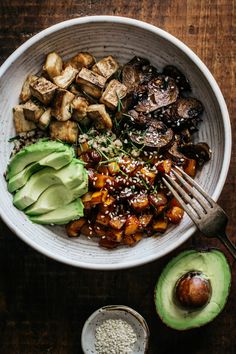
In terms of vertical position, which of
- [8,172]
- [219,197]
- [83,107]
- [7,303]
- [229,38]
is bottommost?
[7,303]

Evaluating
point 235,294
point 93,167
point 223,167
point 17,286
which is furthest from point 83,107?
point 235,294

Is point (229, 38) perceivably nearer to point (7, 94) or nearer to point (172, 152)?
point (172, 152)

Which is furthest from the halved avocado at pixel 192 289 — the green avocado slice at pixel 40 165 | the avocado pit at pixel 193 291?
the green avocado slice at pixel 40 165

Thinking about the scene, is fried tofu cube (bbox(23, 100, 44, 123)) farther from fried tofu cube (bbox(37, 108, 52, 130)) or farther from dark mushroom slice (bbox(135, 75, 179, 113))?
dark mushroom slice (bbox(135, 75, 179, 113))

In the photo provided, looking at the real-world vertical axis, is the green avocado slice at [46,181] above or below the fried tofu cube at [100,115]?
below

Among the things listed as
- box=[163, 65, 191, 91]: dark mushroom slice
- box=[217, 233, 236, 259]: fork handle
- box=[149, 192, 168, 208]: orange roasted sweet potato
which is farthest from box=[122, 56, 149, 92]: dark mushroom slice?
box=[217, 233, 236, 259]: fork handle

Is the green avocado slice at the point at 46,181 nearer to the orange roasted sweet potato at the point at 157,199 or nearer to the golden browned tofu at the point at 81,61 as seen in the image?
the orange roasted sweet potato at the point at 157,199
